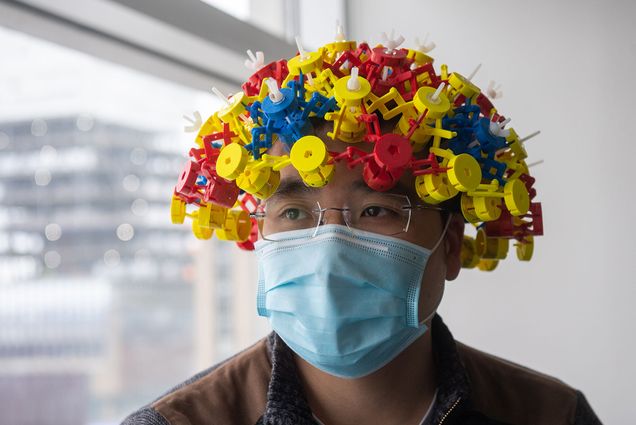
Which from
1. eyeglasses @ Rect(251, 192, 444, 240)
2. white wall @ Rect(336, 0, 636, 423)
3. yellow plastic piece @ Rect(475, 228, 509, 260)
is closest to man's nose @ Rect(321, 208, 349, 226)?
eyeglasses @ Rect(251, 192, 444, 240)

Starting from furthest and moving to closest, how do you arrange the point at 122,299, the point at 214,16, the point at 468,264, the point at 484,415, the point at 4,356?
the point at 122,299
the point at 214,16
the point at 4,356
the point at 468,264
the point at 484,415

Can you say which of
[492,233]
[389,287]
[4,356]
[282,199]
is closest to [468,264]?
[492,233]

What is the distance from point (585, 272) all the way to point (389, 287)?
159 centimetres

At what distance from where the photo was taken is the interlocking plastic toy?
133 centimetres

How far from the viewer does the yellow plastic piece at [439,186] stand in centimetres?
136

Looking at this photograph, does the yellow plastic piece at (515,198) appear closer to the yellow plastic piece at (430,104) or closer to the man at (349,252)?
the man at (349,252)

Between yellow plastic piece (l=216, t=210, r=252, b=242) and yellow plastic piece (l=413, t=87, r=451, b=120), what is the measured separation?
0.51m

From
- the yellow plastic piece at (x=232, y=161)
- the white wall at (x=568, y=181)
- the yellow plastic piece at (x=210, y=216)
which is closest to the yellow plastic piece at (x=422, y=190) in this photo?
the yellow plastic piece at (x=232, y=161)

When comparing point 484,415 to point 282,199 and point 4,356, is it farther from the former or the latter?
point 4,356

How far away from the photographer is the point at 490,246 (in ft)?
5.49

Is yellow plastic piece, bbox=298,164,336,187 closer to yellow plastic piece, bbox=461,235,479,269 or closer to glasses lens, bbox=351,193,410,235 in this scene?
glasses lens, bbox=351,193,410,235

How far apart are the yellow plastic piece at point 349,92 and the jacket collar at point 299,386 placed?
Answer: 1.78ft

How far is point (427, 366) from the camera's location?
158cm

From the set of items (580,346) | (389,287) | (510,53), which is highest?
(510,53)
